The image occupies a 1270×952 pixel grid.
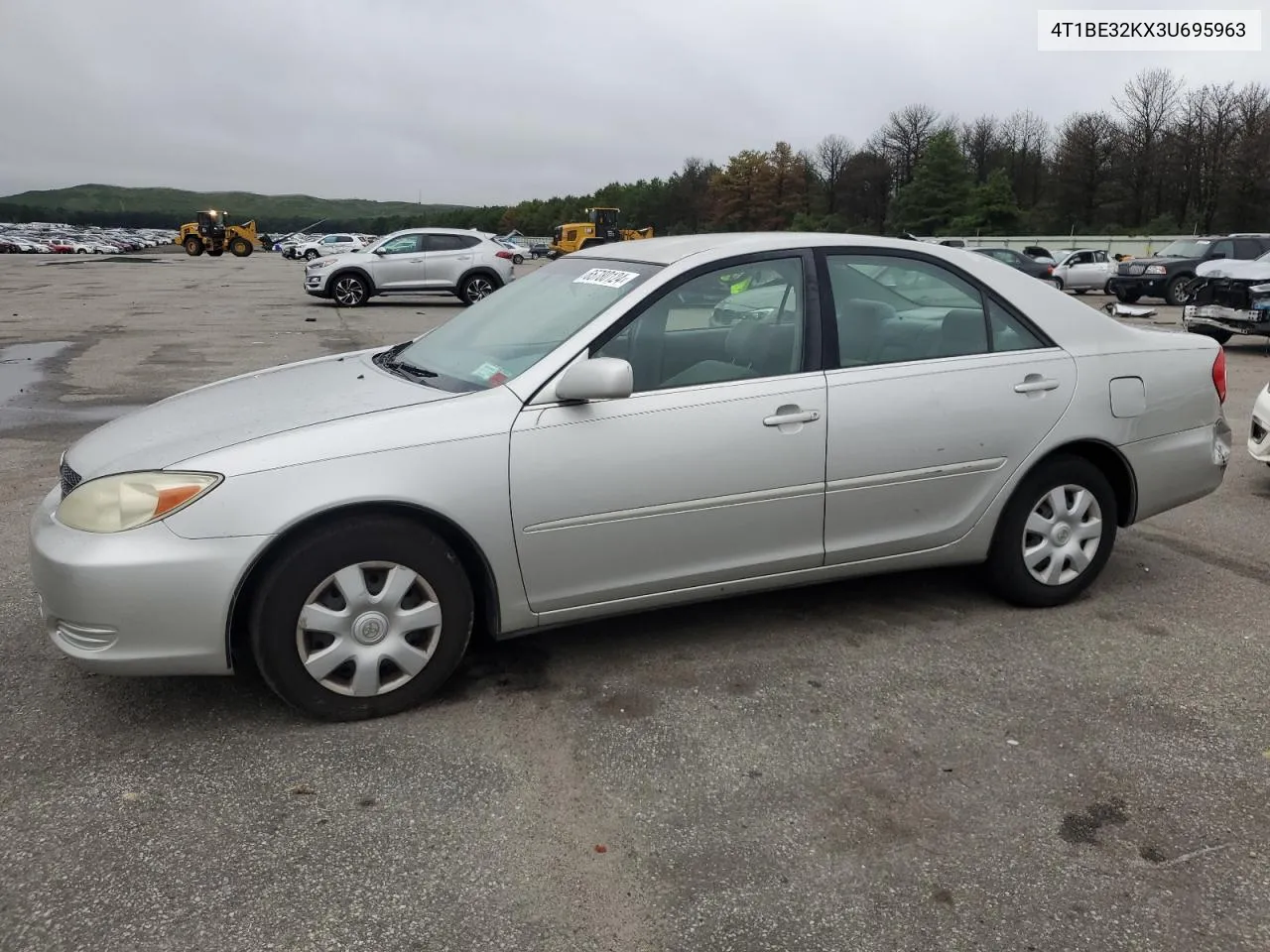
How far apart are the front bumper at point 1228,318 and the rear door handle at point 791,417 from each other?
38.9 feet

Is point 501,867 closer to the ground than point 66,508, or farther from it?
closer to the ground

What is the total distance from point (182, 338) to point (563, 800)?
537 inches

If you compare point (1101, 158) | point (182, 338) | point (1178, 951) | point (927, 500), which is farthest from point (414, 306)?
point (1101, 158)

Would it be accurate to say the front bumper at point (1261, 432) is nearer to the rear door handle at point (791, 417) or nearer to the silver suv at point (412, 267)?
the rear door handle at point (791, 417)

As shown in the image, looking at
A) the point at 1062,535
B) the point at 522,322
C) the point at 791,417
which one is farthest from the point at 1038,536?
the point at 522,322

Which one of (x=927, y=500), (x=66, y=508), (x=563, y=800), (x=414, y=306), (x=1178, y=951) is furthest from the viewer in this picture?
(x=414, y=306)

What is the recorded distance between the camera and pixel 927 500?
386 centimetres

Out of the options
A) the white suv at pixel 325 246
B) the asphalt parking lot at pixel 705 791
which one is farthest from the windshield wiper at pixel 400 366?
the white suv at pixel 325 246

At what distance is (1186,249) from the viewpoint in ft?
78.7

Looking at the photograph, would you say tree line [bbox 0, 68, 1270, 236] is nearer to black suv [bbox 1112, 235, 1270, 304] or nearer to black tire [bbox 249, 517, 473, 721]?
black suv [bbox 1112, 235, 1270, 304]

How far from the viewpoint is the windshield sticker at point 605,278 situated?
3.70 m

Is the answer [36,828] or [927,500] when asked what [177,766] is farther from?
[927,500]

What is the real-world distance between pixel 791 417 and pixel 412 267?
61.1 ft

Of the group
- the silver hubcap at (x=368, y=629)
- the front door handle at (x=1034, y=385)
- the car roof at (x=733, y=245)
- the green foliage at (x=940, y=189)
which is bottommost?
the silver hubcap at (x=368, y=629)
